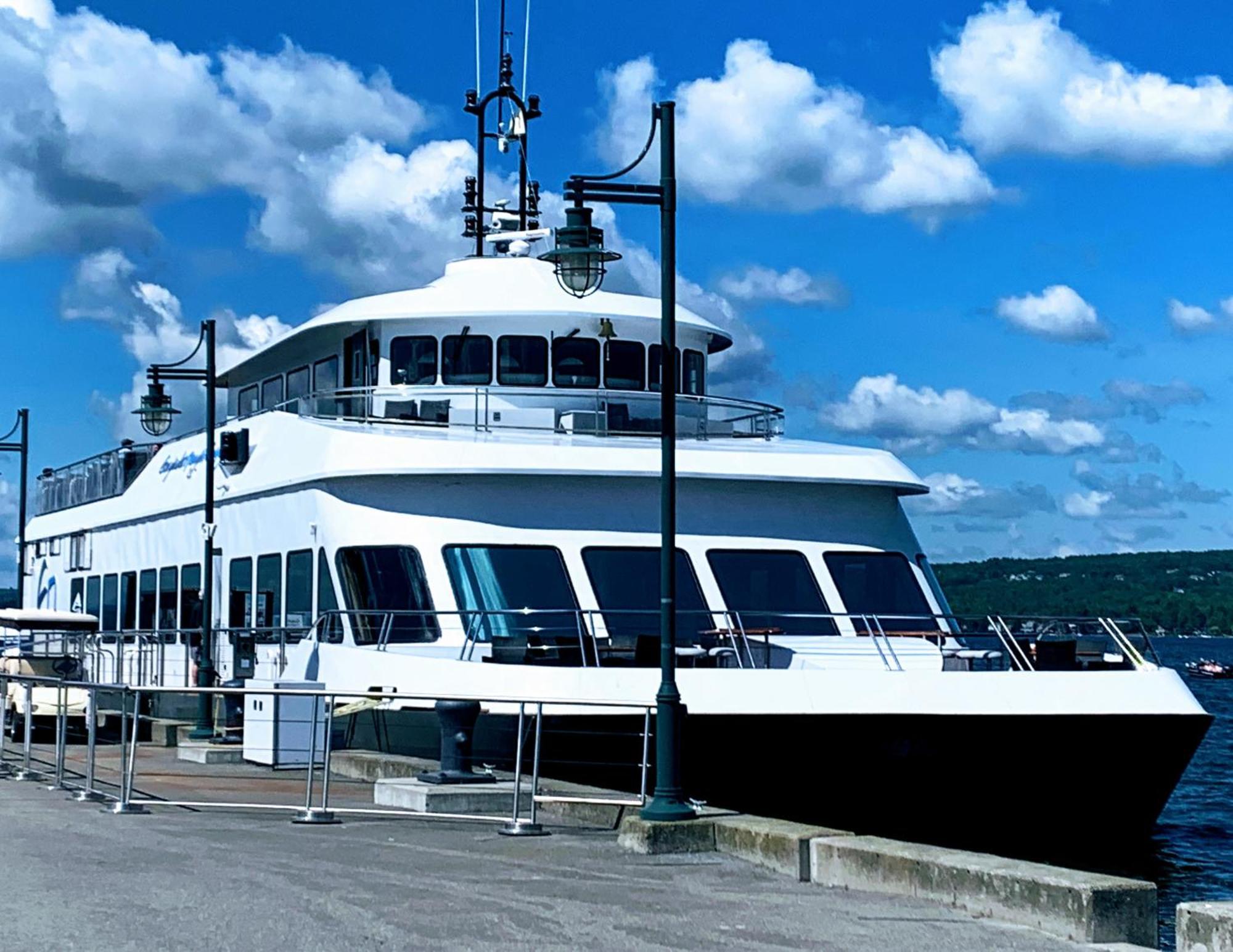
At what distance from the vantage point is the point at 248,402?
26.9 metres

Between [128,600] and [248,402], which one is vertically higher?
[248,402]

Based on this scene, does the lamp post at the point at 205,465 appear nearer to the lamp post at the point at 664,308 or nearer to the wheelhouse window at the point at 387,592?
the wheelhouse window at the point at 387,592

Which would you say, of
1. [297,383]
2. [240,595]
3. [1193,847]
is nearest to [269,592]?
[240,595]

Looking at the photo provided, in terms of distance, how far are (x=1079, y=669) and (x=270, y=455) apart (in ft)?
32.2

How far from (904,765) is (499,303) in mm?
8671

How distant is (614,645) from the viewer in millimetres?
16266

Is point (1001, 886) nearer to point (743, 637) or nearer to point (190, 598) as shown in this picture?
point (743, 637)

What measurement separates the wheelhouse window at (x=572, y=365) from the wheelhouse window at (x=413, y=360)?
141 cm

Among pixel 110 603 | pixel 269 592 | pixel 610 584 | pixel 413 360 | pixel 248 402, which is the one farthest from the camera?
pixel 110 603

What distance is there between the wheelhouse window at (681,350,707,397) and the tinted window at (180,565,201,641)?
677 cm

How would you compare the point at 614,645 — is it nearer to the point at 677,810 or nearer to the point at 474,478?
the point at 474,478

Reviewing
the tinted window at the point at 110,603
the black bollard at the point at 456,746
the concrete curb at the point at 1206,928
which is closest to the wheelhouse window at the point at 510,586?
the black bollard at the point at 456,746

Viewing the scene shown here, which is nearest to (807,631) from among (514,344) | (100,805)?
(514,344)

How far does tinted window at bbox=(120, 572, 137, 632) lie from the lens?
1075 inches
